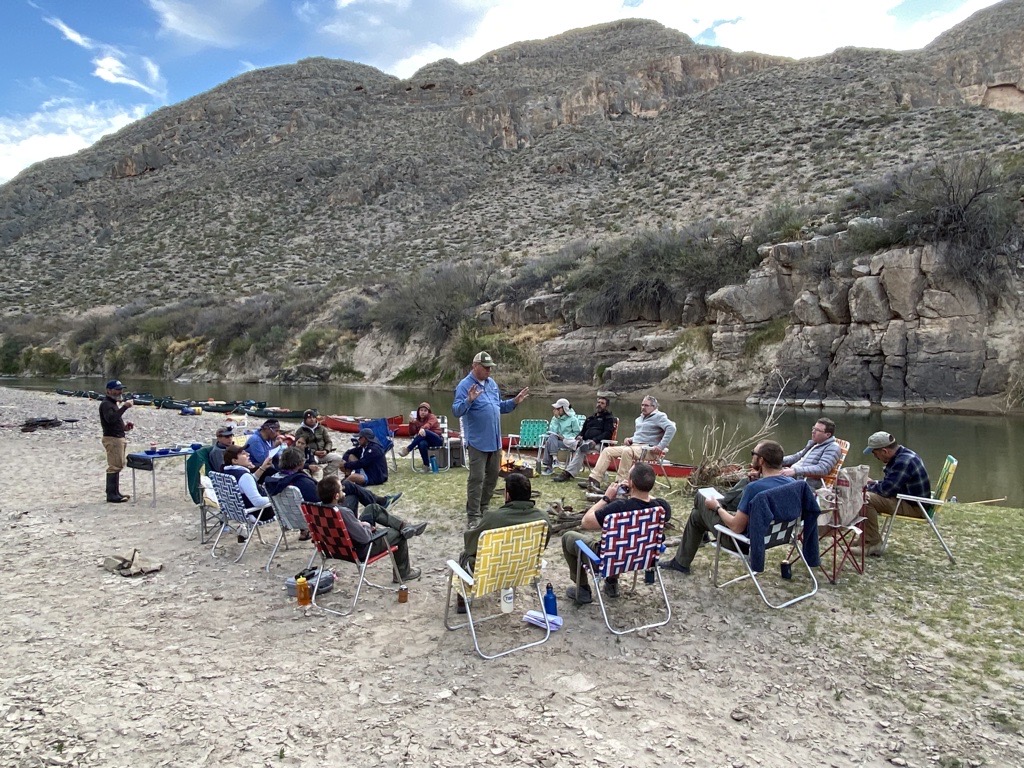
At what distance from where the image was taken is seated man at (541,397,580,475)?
10.2 m

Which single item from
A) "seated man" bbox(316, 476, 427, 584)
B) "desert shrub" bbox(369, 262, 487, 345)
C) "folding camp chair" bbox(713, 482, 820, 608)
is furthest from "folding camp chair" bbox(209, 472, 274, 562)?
"desert shrub" bbox(369, 262, 487, 345)

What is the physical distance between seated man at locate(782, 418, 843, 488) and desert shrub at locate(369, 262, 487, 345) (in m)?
28.2

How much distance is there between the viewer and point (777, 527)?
4.75 meters

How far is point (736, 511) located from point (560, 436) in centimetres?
519

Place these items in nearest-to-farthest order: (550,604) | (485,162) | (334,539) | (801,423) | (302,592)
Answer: (550,604) → (334,539) → (302,592) → (801,423) → (485,162)

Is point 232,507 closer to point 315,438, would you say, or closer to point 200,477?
point 200,477

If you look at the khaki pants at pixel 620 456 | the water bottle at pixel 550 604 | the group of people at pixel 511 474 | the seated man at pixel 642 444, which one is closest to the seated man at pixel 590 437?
the group of people at pixel 511 474

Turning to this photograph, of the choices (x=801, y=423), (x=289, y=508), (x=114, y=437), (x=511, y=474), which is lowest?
(x=801, y=423)

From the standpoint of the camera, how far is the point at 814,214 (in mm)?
28391

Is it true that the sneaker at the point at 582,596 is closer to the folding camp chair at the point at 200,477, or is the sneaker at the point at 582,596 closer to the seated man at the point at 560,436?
the folding camp chair at the point at 200,477

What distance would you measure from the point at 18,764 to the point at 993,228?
26.2 m

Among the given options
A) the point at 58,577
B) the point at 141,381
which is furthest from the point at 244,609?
the point at 141,381

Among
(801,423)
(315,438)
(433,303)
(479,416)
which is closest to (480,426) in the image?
(479,416)

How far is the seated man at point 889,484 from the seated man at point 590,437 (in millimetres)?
4274
